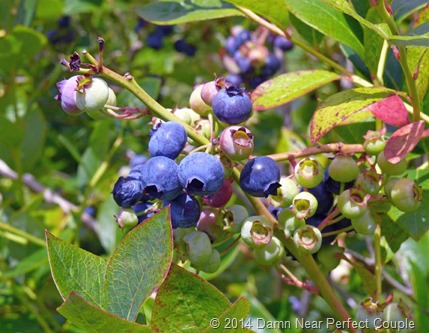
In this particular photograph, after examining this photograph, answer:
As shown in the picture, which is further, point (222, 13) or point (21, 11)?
point (21, 11)

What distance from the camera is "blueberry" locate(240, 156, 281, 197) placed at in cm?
75

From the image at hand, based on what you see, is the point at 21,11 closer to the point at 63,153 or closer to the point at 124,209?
the point at 63,153

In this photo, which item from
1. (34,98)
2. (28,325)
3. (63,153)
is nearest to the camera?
(28,325)

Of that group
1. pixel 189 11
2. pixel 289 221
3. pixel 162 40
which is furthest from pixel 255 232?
pixel 162 40

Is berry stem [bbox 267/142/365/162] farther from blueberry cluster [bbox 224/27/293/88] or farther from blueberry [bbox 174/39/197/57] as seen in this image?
blueberry [bbox 174/39/197/57]

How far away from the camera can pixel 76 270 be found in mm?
720

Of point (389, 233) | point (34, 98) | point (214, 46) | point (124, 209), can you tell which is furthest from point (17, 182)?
point (214, 46)

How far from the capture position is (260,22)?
116 centimetres

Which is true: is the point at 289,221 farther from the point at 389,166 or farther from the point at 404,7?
the point at 404,7

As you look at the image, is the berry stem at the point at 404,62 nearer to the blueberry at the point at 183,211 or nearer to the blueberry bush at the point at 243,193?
the blueberry bush at the point at 243,193

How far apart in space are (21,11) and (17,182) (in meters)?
0.41

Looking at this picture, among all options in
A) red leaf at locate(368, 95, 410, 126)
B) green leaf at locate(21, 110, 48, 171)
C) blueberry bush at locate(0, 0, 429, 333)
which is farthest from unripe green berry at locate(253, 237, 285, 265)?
green leaf at locate(21, 110, 48, 171)

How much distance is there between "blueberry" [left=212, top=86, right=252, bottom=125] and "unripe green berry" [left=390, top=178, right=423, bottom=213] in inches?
8.3

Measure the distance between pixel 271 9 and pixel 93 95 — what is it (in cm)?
44
